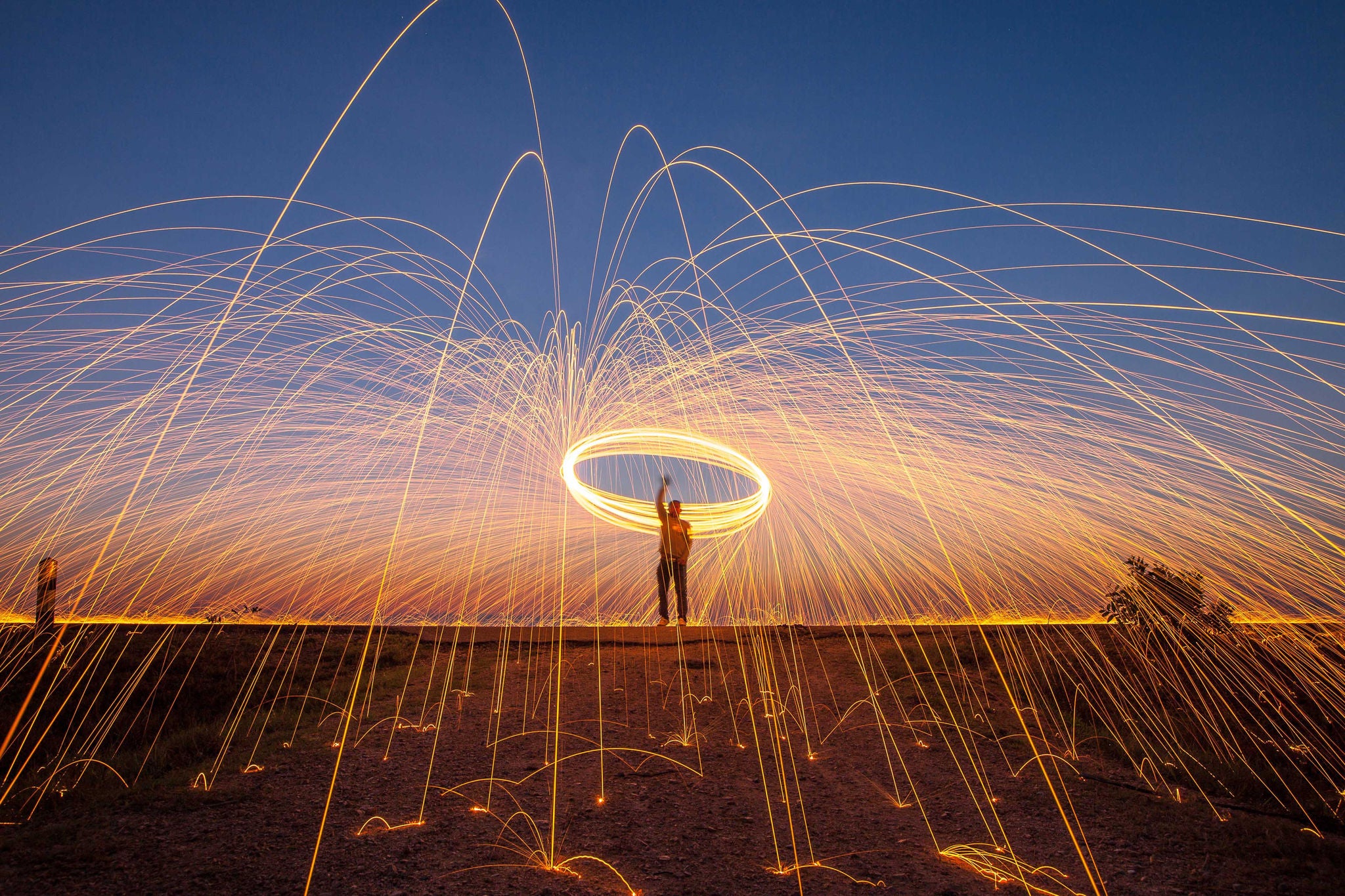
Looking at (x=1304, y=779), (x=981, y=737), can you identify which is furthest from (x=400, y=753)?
(x=1304, y=779)

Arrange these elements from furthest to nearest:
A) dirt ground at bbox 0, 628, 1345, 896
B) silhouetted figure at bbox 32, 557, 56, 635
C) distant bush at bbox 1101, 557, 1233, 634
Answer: silhouetted figure at bbox 32, 557, 56, 635
distant bush at bbox 1101, 557, 1233, 634
dirt ground at bbox 0, 628, 1345, 896

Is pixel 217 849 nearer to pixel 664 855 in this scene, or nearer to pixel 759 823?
pixel 664 855

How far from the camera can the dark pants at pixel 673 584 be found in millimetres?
10766

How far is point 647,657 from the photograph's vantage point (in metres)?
9.70

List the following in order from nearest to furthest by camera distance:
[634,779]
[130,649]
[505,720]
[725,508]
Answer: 1. [634,779]
2. [505,720]
3. [130,649]
4. [725,508]

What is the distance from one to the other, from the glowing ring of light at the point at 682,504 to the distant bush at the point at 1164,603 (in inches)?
201

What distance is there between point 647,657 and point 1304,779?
6.98m

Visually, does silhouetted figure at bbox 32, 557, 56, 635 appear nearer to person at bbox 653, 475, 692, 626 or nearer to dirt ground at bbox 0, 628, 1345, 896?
dirt ground at bbox 0, 628, 1345, 896

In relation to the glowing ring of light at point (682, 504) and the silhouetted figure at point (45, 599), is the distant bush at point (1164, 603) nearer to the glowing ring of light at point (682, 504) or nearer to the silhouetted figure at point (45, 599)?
the glowing ring of light at point (682, 504)

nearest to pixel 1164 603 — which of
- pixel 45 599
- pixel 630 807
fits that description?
pixel 630 807

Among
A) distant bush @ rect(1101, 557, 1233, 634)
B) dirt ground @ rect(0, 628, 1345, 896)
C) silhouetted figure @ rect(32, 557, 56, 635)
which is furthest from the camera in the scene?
silhouetted figure @ rect(32, 557, 56, 635)

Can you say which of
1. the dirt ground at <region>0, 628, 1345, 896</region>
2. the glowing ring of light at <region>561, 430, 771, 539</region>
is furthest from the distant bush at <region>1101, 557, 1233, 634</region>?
the glowing ring of light at <region>561, 430, 771, 539</region>

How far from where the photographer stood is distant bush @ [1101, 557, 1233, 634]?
29.7 feet

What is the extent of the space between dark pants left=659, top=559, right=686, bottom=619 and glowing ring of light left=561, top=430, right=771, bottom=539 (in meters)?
0.82
